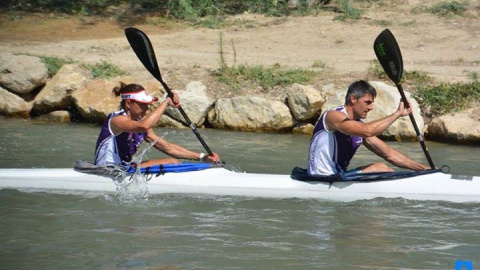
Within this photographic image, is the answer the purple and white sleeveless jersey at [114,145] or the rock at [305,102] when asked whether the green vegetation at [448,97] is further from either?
the purple and white sleeveless jersey at [114,145]

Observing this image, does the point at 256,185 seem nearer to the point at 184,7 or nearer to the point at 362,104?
the point at 362,104

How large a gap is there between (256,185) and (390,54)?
6.21 feet

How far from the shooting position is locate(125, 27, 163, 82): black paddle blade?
9.32 meters

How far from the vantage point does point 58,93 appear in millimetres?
13016

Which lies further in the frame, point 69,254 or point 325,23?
point 325,23

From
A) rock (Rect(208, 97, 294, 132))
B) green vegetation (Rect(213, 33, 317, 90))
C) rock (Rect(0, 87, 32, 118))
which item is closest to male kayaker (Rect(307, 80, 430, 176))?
rock (Rect(208, 97, 294, 132))

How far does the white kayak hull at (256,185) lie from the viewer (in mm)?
A: 8016

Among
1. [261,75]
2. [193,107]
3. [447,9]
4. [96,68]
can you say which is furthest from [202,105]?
[447,9]

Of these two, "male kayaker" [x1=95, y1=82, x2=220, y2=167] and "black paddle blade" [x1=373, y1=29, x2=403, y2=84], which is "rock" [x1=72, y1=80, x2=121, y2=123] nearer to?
"male kayaker" [x1=95, y1=82, x2=220, y2=167]

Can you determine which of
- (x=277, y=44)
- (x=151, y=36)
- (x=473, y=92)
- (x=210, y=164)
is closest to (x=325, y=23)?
(x=277, y=44)

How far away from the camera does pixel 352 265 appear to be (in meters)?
6.66

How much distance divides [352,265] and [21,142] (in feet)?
19.4

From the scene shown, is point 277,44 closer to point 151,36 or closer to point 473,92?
point 151,36

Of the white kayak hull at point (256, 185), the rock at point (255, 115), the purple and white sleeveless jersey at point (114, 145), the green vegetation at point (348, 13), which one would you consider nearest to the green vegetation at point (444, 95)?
the rock at point (255, 115)
